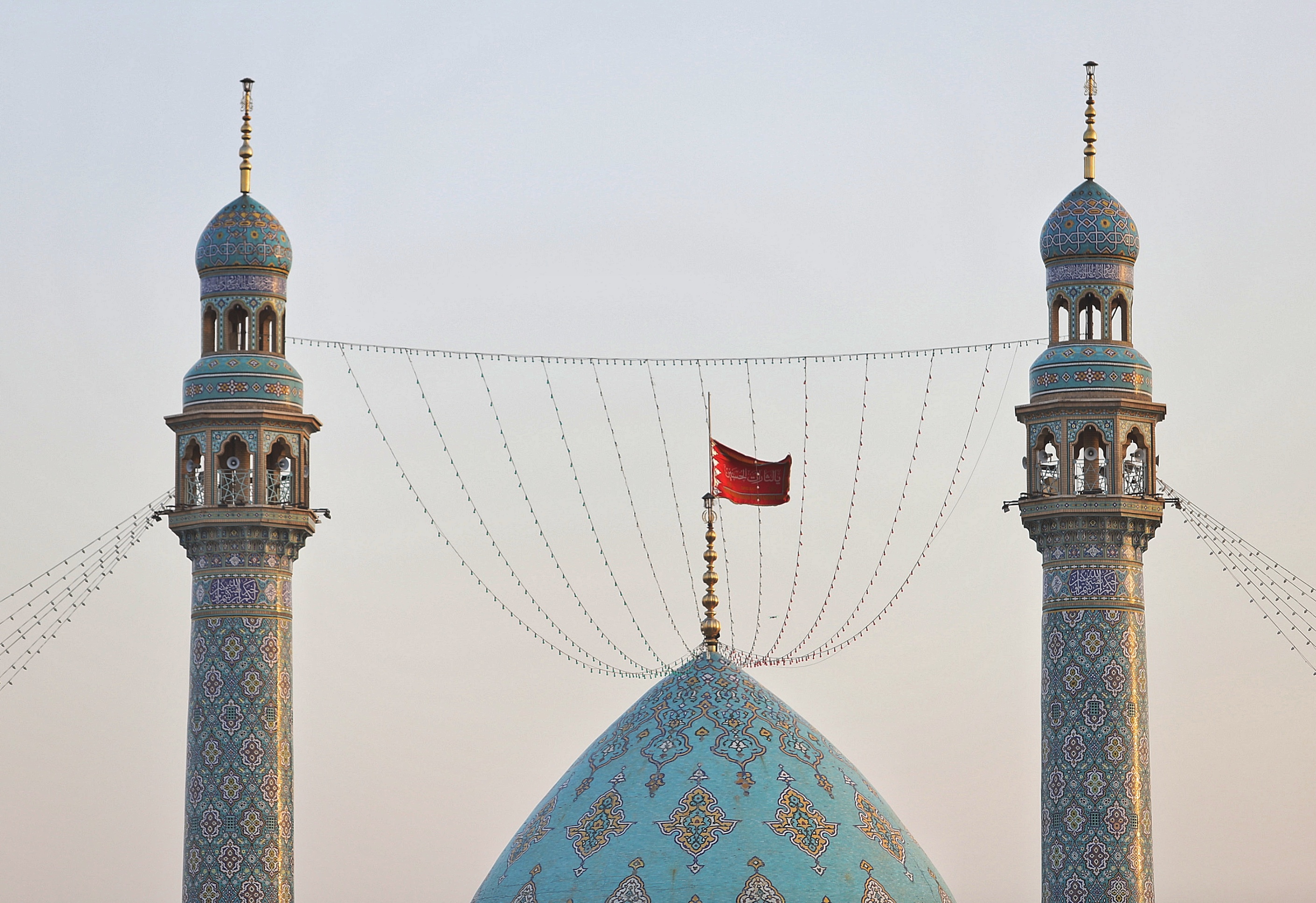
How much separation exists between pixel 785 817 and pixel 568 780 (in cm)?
213

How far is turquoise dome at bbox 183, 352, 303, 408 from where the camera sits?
32.2 m

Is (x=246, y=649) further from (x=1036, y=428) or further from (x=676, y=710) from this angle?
(x=1036, y=428)

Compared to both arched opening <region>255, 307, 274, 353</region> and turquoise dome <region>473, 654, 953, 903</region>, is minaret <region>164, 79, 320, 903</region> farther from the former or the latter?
turquoise dome <region>473, 654, 953, 903</region>

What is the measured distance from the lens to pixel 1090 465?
32312 millimetres

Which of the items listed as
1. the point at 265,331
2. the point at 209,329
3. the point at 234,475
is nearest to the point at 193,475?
the point at 234,475

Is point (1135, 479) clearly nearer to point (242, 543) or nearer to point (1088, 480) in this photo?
point (1088, 480)

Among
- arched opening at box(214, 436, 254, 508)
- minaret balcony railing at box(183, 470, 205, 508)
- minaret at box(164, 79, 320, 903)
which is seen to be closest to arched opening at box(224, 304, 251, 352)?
minaret at box(164, 79, 320, 903)

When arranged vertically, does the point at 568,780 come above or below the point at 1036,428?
below

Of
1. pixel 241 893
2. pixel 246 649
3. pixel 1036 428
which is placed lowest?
pixel 241 893

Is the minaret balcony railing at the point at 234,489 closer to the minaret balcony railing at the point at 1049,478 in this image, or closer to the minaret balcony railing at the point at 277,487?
the minaret balcony railing at the point at 277,487

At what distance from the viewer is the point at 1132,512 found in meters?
31.9

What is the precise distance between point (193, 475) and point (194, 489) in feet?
0.50

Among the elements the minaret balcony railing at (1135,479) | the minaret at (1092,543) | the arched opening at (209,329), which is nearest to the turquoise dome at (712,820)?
the minaret at (1092,543)

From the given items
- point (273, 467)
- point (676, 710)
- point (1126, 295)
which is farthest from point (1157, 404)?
point (273, 467)
